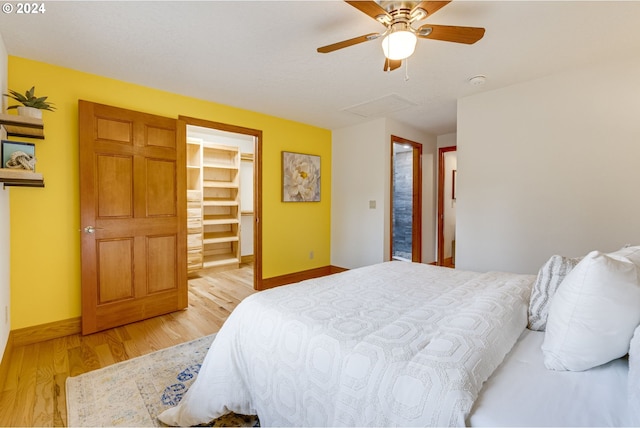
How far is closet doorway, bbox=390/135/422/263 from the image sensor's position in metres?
4.91

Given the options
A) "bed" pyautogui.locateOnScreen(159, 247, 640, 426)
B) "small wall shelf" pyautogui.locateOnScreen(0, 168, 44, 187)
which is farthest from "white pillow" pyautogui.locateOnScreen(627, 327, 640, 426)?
"small wall shelf" pyautogui.locateOnScreen(0, 168, 44, 187)

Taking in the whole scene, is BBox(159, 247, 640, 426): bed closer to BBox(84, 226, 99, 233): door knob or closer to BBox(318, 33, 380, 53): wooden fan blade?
BBox(318, 33, 380, 53): wooden fan blade

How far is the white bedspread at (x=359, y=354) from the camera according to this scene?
0.87m

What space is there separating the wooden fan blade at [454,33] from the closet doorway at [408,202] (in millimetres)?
2860

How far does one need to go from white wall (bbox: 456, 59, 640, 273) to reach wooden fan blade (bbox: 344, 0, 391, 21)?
83.3 inches

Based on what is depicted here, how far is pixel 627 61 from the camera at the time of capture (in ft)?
7.89

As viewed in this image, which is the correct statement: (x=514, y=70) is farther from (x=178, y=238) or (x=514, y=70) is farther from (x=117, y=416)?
(x=117, y=416)

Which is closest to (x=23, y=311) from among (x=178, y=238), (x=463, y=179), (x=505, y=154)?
(x=178, y=238)

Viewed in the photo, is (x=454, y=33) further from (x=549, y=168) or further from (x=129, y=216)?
(x=129, y=216)

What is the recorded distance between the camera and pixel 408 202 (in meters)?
5.57

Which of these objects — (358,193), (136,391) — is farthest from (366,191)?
(136,391)

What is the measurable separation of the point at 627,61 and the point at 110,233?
15.6 ft

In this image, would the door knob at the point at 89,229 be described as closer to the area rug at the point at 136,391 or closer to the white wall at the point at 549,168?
the area rug at the point at 136,391

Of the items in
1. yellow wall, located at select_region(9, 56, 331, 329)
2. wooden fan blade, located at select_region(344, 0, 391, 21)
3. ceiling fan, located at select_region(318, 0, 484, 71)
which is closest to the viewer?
wooden fan blade, located at select_region(344, 0, 391, 21)
